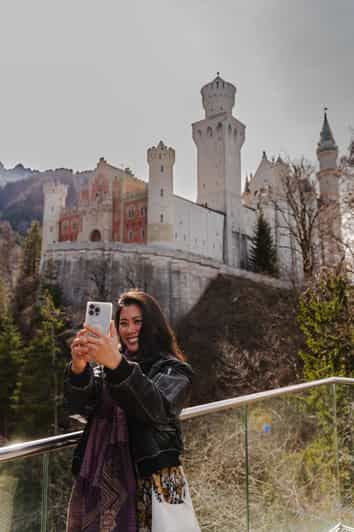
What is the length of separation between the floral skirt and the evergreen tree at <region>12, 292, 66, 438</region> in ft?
54.7

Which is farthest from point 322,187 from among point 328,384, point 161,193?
point 328,384

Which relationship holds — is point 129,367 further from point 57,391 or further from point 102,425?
point 57,391

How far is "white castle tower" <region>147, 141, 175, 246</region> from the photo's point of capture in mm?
31375

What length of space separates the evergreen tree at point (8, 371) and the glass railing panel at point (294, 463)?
60.5ft

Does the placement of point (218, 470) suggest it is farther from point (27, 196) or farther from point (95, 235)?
point (27, 196)

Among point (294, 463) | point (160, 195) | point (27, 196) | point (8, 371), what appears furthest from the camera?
point (27, 196)

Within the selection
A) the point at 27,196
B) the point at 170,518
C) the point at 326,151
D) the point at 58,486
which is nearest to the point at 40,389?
the point at 58,486

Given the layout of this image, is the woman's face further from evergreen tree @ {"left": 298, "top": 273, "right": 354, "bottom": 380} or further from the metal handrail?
evergreen tree @ {"left": 298, "top": 273, "right": 354, "bottom": 380}

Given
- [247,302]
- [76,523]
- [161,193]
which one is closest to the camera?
[76,523]

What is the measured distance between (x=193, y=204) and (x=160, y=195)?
4.06 meters

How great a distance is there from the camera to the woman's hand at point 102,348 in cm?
125

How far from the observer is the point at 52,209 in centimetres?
3703

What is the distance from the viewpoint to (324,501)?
3.47 metres

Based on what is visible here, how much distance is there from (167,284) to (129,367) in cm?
2482
